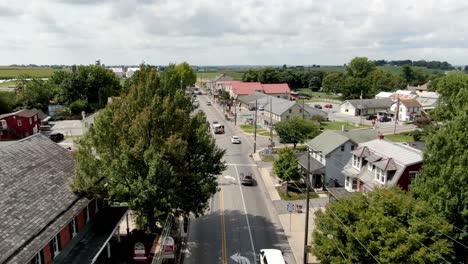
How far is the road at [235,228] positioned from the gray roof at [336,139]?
8694 mm

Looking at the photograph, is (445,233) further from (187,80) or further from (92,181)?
(187,80)

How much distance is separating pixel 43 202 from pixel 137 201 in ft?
18.0

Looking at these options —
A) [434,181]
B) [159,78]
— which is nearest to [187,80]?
[159,78]

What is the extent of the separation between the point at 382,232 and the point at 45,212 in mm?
19108

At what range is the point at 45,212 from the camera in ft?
69.4

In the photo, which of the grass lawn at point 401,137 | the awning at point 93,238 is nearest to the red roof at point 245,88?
the grass lawn at point 401,137

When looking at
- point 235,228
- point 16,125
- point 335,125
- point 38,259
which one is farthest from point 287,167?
point 16,125

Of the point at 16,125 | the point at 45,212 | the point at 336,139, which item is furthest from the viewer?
the point at 16,125

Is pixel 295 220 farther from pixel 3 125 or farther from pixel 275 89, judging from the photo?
pixel 275 89

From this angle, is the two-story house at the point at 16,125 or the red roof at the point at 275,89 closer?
the two-story house at the point at 16,125

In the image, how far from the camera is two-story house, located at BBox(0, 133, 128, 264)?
18.5 metres

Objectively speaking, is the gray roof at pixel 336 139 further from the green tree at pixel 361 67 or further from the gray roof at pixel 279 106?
the green tree at pixel 361 67

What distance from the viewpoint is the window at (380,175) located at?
3512 cm

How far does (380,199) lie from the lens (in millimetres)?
22438
